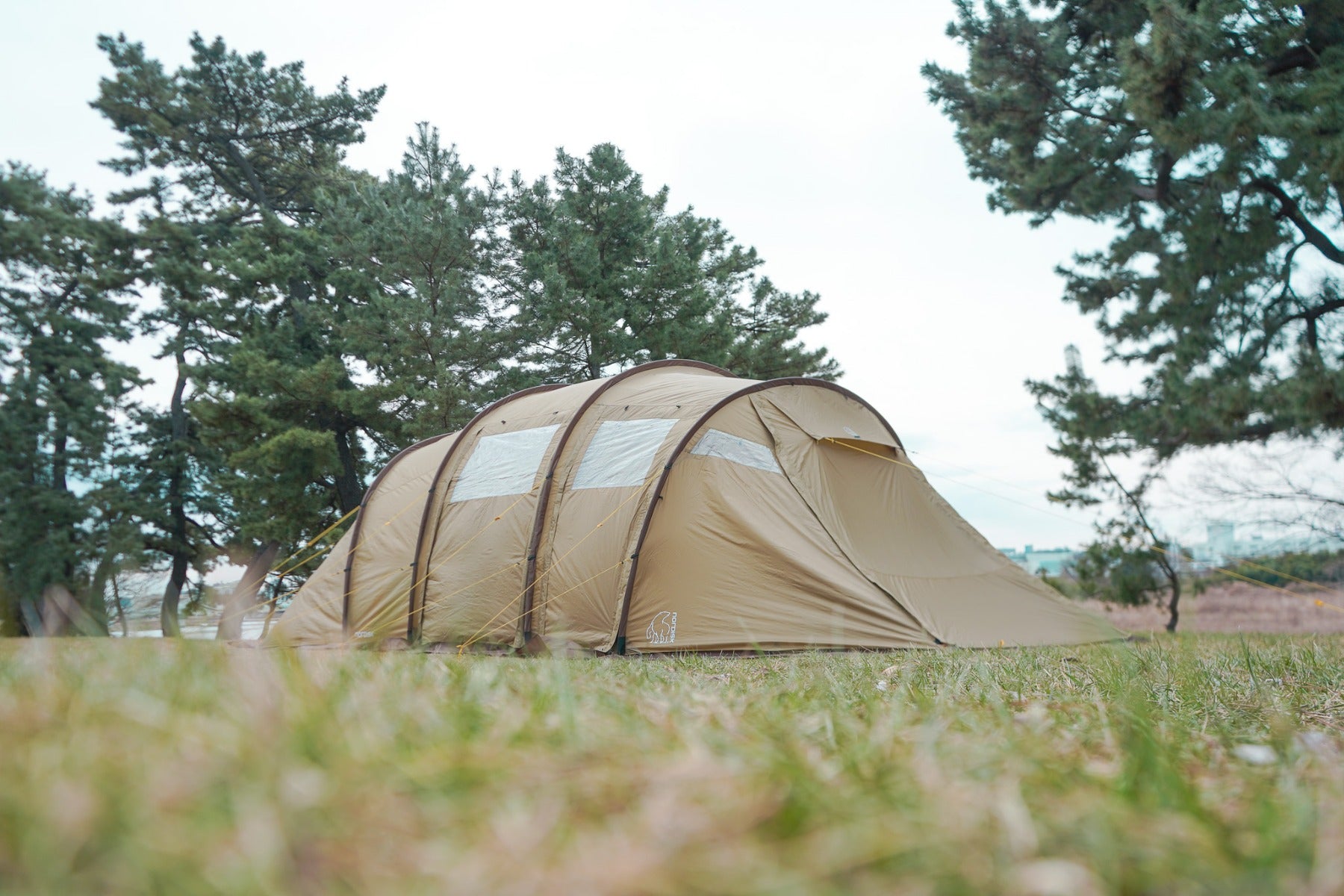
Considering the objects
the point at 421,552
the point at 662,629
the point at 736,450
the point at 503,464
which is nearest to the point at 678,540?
the point at 662,629

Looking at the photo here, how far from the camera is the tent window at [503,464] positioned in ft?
25.1

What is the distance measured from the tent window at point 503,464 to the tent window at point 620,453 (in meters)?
0.41

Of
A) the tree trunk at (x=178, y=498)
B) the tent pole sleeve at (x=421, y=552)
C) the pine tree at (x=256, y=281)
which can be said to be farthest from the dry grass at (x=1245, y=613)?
the tree trunk at (x=178, y=498)

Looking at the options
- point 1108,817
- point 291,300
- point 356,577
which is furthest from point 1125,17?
point 291,300

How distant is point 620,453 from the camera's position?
7402 mm

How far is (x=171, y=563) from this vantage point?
22969mm

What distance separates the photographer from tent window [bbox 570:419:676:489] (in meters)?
7.22

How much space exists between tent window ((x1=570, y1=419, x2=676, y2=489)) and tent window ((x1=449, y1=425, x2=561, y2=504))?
413 mm

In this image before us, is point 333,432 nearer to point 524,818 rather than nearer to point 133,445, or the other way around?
point 133,445

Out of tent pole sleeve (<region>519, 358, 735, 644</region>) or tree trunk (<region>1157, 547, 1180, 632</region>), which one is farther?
tree trunk (<region>1157, 547, 1180, 632</region>)

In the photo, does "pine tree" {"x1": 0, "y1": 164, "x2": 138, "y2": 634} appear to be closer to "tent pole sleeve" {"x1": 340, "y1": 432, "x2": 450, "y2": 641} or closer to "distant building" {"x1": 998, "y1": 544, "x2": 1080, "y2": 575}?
"tent pole sleeve" {"x1": 340, "y1": 432, "x2": 450, "y2": 641}

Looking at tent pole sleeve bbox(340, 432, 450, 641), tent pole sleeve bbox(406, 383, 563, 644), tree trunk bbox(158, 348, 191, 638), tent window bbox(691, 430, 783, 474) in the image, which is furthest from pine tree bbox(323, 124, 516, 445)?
tent window bbox(691, 430, 783, 474)

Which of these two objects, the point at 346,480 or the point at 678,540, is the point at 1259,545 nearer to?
the point at 678,540

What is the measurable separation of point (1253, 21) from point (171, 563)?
24.3m
